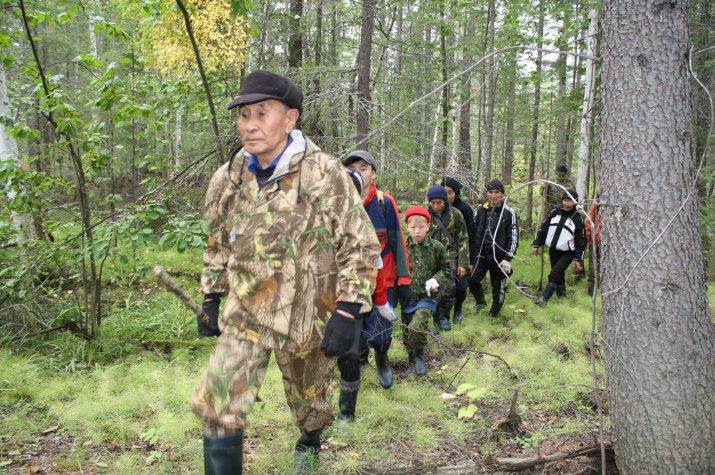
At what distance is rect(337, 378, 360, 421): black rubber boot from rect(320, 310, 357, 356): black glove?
56.8 inches

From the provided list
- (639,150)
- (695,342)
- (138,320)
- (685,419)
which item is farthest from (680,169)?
(138,320)

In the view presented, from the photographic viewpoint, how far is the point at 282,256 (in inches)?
97.3

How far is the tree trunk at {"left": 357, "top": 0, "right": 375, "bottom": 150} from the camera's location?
6.62 meters

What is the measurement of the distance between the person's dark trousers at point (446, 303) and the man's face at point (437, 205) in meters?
0.80

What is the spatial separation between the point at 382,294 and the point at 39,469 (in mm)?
2785

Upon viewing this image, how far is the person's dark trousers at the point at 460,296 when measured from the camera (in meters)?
6.98

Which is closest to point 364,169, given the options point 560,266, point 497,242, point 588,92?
point 497,242

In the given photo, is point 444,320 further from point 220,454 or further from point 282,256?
point 220,454

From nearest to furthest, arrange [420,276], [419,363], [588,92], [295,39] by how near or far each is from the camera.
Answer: [419,363], [420,276], [295,39], [588,92]

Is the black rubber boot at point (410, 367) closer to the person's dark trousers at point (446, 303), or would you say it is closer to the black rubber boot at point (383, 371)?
the black rubber boot at point (383, 371)

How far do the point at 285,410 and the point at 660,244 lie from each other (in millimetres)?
3221

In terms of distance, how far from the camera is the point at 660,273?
252cm

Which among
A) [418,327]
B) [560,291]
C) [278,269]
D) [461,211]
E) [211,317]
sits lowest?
[560,291]

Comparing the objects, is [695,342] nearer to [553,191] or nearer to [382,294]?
[382,294]
